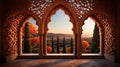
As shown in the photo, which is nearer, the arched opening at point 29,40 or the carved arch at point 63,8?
the carved arch at point 63,8

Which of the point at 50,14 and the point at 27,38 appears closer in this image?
the point at 50,14

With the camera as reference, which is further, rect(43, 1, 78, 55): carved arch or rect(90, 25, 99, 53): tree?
rect(90, 25, 99, 53): tree

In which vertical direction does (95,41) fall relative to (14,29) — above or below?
below

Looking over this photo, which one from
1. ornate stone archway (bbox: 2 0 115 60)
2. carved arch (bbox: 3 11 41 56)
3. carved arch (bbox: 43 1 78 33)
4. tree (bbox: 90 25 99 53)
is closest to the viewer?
carved arch (bbox: 3 11 41 56)

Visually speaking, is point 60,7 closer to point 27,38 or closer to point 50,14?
point 50,14

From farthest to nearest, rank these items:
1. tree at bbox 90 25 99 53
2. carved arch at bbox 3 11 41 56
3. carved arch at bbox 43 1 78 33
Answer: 1. tree at bbox 90 25 99 53
2. carved arch at bbox 43 1 78 33
3. carved arch at bbox 3 11 41 56

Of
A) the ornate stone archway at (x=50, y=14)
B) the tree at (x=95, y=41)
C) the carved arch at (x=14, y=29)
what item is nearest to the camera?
the carved arch at (x=14, y=29)

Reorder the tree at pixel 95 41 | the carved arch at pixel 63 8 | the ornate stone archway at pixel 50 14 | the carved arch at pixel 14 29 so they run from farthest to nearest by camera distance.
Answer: the tree at pixel 95 41, the carved arch at pixel 63 8, the ornate stone archway at pixel 50 14, the carved arch at pixel 14 29

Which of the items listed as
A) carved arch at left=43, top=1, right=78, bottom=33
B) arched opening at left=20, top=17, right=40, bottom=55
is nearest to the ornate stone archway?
carved arch at left=43, top=1, right=78, bottom=33

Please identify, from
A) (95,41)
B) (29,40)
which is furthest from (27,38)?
(95,41)

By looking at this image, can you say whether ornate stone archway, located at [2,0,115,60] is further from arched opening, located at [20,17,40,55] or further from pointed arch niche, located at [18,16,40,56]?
arched opening, located at [20,17,40,55]

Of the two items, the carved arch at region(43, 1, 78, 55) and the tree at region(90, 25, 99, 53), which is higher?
the carved arch at region(43, 1, 78, 55)

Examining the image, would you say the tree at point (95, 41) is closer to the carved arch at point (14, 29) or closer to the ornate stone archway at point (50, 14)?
the ornate stone archway at point (50, 14)

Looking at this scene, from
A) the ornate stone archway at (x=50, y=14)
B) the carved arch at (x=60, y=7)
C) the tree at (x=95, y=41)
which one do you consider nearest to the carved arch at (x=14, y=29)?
the ornate stone archway at (x=50, y=14)
